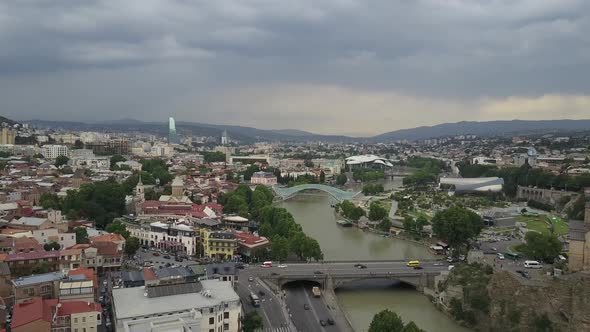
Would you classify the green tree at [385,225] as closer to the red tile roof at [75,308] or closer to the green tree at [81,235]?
the green tree at [81,235]

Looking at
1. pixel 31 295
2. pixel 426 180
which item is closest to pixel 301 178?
pixel 426 180

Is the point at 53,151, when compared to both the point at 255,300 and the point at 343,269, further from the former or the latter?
the point at 255,300

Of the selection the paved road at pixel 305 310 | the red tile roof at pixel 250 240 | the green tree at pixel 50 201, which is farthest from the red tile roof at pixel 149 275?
the green tree at pixel 50 201

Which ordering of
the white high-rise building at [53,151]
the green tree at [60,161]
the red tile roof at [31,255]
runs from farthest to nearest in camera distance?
the white high-rise building at [53,151] < the green tree at [60,161] < the red tile roof at [31,255]

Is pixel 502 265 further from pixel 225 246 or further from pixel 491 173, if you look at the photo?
pixel 491 173

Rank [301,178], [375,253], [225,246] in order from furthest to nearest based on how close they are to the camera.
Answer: [301,178]
[375,253]
[225,246]

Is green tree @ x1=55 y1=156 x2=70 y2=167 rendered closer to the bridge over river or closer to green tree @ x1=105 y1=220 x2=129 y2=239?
green tree @ x1=105 y1=220 x2=129 y2=239

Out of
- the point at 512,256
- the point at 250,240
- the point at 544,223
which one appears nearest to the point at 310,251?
the point at 250,240
